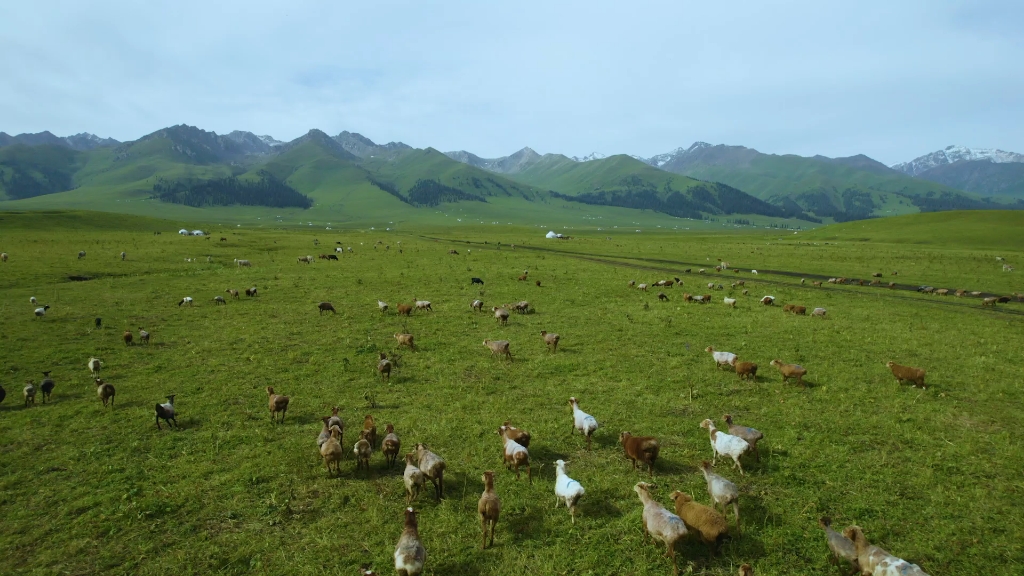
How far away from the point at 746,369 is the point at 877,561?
10.7 m

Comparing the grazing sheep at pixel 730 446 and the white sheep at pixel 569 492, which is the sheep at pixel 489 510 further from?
the grazing sheep at pixel 730 446

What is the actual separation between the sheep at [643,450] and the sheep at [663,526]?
2.05 m

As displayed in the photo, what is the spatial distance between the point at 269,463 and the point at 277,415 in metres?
3.15

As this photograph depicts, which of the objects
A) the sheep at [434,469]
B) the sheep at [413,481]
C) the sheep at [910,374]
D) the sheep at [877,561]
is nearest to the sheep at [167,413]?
the sheep at [413,481]

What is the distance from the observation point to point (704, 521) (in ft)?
29.9

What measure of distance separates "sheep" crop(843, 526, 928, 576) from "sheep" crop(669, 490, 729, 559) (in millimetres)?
2193

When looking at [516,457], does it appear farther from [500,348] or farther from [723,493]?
[500,348]

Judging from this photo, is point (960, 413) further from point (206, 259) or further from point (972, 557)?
point (206, 259)

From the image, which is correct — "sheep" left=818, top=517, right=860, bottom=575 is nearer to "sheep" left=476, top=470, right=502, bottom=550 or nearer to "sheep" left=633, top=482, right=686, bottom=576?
"sheep" left=633, top=482, right=686, bottom=576

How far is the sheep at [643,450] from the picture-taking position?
11.6 metres

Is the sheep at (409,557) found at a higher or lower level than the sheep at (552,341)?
lower

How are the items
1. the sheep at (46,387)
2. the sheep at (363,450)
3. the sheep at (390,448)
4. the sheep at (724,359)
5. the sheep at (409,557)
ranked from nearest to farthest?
1. the sheep at (409,557)
2. the sheep at (363,450)
3. the sheep at (390,448)
4. the sheep at (46,387)
5. the sheep at (724,359)

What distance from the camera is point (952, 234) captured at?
102m

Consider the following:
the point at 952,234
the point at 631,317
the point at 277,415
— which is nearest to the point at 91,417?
the point at 277,415
